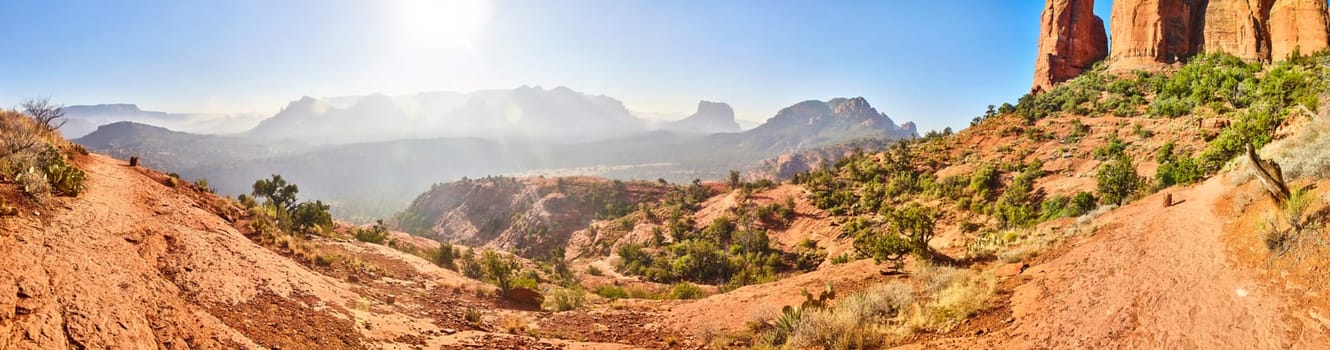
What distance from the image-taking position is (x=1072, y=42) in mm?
59094

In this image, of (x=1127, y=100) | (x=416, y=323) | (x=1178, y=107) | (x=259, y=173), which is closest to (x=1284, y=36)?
(x=1127, y=100)

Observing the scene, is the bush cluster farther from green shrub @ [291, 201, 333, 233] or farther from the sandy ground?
the sandy ground

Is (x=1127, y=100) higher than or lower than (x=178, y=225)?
higher

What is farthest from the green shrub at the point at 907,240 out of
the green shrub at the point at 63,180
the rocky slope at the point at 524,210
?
the rocky slope at the point at 524,210

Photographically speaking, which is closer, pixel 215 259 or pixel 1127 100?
pixel 215 259

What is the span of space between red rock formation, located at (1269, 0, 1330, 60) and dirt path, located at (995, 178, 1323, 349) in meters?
48.0

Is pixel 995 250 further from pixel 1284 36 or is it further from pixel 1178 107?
pixel 1284 36

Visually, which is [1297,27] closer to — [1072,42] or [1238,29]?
[1238,29]

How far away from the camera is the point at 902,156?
43.7m

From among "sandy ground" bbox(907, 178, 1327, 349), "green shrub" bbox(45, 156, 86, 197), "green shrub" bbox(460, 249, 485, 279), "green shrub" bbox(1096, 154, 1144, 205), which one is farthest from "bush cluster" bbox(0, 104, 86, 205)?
"green shrub" bbox(1096, 154, 1144, 205)

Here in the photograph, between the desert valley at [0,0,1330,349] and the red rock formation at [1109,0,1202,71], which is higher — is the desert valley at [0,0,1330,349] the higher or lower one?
the lower one

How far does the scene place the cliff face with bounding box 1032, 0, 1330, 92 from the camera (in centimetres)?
4128

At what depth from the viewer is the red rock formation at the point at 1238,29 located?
43.9 m

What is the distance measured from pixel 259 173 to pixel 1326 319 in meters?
253
